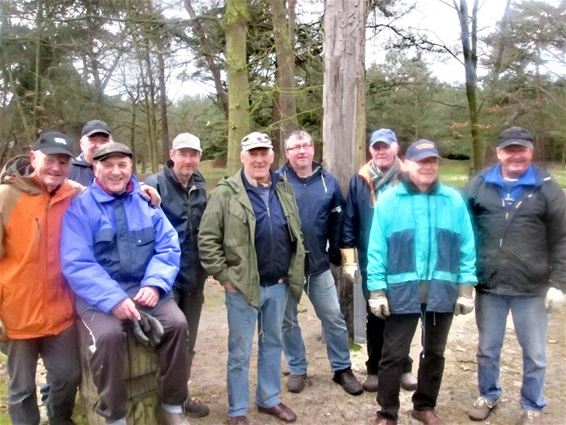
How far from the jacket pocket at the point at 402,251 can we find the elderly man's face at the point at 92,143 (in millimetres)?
2389

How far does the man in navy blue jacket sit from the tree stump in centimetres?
125

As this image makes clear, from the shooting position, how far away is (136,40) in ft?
42.2

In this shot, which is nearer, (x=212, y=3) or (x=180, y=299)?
(x=180, y=299)

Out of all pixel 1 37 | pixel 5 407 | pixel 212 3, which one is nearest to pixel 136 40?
pixel 212 3

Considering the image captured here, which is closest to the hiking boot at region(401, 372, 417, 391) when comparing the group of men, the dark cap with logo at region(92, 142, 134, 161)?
the group of men

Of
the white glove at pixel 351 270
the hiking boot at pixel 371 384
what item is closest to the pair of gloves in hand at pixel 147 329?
the white glove at pixel 351 270

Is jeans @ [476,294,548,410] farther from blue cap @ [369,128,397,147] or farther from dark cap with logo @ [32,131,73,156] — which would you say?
dark cap with logo @ [32,131,73,156]

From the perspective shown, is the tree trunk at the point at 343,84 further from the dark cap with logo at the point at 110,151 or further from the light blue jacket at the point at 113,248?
the dark cap with logo at the point at 110,151

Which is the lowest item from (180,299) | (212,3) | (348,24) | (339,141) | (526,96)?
(180,299)

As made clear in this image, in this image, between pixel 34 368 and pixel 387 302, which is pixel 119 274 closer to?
pixel 34 368

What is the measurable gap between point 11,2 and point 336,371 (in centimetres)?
1503

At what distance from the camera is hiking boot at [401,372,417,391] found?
4441mm

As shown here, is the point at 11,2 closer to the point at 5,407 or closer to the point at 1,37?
the point at 1,37

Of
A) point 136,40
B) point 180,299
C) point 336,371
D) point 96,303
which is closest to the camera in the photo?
point 96,303
